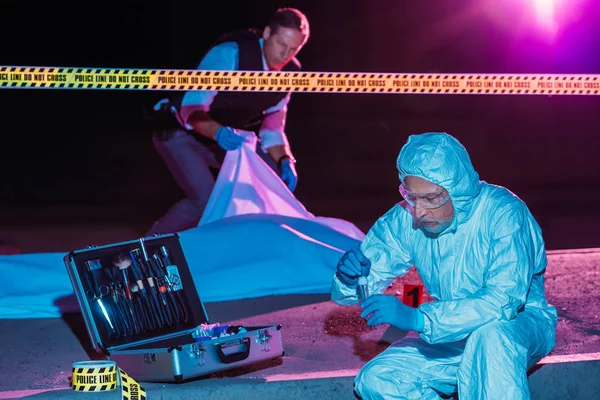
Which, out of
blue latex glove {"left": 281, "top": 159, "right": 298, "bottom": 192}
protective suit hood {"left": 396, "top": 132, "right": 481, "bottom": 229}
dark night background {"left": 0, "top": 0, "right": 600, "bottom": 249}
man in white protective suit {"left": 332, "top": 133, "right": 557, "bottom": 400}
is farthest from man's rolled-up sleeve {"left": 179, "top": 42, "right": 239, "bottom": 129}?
dark night background {"left": 0, "top": 0, "right": 600, "bottom": 249}

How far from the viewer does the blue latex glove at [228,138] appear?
6934 millimetres

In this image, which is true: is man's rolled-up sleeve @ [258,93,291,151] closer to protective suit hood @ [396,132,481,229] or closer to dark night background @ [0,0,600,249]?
protective suit hood @ [396,132,481,229]

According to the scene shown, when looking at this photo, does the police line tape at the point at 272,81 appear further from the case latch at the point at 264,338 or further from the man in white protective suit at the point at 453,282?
the man in white protective suit at the point at 453,282

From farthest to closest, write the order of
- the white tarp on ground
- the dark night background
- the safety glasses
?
the dark night background, the white tarp on ground, the safety glasses

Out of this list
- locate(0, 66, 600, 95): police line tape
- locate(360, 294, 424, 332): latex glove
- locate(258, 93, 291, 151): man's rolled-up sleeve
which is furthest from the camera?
locate(258, 93, 291, 151): man's rolled-up sleeve

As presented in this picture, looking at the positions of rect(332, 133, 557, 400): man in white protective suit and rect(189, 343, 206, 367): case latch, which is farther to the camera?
rect(189, 343, 206, 367): case latch

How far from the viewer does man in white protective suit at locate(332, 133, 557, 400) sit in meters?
3.74

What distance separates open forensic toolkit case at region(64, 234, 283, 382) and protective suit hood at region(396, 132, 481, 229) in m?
1.08

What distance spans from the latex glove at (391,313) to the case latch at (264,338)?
80 centimetres

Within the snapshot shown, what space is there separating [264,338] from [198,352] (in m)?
0.34

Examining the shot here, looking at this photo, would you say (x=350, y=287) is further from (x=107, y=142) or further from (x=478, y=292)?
(x=107, y=142)

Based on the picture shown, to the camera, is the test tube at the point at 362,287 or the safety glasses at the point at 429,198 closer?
the safety glasses at the point at 429,198

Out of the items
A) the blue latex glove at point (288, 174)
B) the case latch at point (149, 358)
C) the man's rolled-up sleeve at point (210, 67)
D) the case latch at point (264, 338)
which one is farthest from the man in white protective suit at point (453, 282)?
the man's rolled-up sleeve at point (210, 67)

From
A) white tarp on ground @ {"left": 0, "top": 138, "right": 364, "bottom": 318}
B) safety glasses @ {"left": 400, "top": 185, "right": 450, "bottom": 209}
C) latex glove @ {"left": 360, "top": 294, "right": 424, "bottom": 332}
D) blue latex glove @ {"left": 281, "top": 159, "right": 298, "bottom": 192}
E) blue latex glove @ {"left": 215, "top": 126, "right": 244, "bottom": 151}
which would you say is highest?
blue latex glove @ {"left": 215, "top": 126, "right": 244, "bottom": 151}
